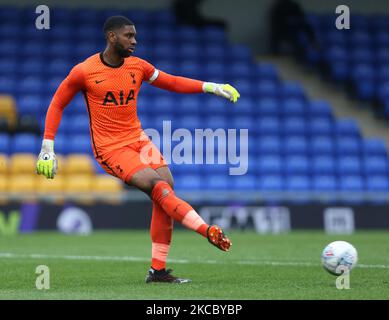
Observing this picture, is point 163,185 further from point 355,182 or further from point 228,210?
point 355,182

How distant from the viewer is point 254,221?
16.0 m

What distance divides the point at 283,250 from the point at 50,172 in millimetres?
4511

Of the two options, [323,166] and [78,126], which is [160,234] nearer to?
[78,126]

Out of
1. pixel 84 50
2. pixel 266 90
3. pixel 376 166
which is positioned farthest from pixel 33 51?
pixel 376 166

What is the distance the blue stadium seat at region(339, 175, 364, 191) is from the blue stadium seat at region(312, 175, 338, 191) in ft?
0.44

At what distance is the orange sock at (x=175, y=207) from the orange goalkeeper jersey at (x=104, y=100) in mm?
574

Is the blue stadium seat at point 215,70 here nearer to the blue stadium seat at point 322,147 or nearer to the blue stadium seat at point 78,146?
the blue stadium seat at point 322,147

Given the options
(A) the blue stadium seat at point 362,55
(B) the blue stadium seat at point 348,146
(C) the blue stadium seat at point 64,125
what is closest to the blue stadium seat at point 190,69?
(C) the blue stadium seat at point 64,125

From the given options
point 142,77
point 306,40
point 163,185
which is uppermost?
point 306,40

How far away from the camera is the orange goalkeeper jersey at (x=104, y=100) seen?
7.59 meters

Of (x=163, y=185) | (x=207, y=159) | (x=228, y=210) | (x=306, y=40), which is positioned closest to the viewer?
(x=163, y=185)

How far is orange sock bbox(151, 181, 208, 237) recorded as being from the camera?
7.10m

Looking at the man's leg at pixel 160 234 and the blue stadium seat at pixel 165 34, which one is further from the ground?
the blue stadium seat at pixel 165 34
